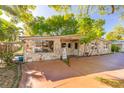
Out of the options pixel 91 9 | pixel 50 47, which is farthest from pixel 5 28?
pixel 91 9

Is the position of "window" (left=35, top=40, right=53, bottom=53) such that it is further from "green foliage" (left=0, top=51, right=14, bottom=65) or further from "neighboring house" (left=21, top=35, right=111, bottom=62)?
"green foliage" (left=0, top=51, right=14, bottom=65)

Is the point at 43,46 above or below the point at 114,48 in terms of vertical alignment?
above

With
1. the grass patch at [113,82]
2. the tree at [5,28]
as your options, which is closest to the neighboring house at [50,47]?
the tree at [5,28]

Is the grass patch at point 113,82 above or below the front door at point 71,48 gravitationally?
below

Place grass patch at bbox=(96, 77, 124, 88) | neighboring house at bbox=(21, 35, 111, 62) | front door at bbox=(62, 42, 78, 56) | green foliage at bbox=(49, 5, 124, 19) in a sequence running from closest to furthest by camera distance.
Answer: grass patch at bbox=(96, 77, 124, 88), green foliage at bbox=(49, 5, 124, 19), neighboring house at bbox=(21, 35, 111, 62), front door at bbox=(62, 42, 78, 56)

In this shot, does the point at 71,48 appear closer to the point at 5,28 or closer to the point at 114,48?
the point at 5,28

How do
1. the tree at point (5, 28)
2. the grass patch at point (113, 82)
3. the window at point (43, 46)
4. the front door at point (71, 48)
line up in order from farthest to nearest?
the front door at point (71, 48) < the tree at point (5, 28) < the window at point (43, 46) < the grass patch at point (113, 82)

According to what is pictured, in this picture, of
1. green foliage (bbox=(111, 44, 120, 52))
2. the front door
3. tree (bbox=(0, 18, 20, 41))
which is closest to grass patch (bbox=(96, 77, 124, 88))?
the front door

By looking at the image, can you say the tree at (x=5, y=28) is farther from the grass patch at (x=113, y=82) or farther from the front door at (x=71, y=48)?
the grass patch at (x=113, y=82)
